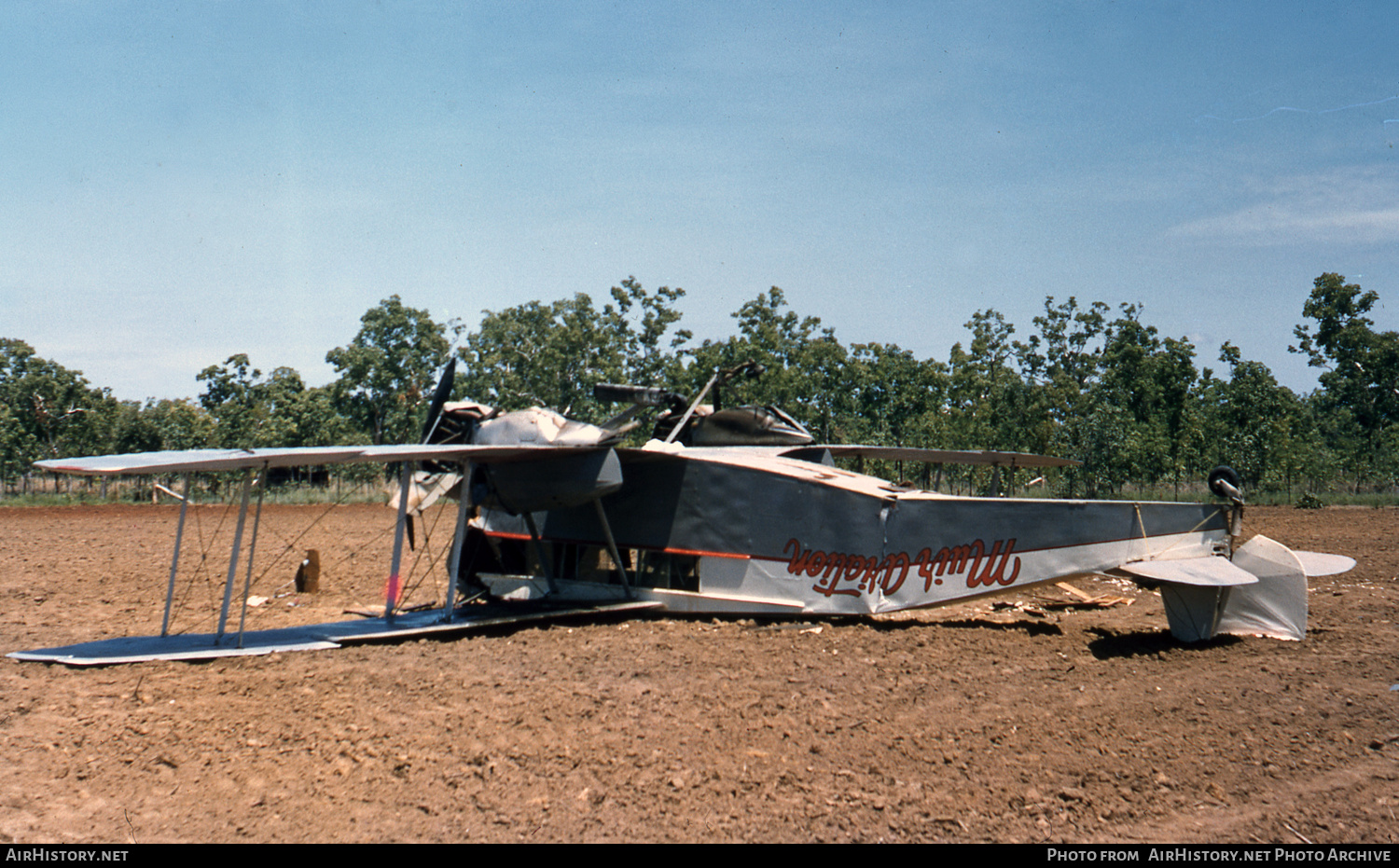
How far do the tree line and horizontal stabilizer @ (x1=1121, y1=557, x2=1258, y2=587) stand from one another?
96.0ft

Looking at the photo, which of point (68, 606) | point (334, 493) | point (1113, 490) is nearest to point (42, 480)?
point (334, 493)

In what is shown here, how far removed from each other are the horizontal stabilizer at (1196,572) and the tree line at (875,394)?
29248mm

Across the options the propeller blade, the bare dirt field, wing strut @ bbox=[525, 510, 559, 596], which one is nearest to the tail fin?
the bare dirt field

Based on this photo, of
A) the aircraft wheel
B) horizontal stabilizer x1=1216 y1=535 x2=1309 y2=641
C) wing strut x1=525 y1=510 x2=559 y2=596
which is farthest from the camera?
wing strut x1=525 y1=510 x2=559 y2=596

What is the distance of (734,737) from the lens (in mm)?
7492

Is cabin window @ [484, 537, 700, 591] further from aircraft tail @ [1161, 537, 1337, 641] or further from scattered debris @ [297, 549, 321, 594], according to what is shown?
aircraft tail @ [1161, 537, 1337, 641]

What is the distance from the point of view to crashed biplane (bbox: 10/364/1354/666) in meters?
10.1

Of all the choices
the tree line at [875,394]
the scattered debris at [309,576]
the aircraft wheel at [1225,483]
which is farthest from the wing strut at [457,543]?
the tree line at [875,394]

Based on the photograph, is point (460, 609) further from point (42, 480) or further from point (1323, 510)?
point (42, 480)

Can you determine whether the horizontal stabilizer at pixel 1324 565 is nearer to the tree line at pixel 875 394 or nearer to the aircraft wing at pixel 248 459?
the aircraft wing at pixel 248 459

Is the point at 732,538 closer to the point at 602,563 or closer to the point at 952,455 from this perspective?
the point at 602,563
